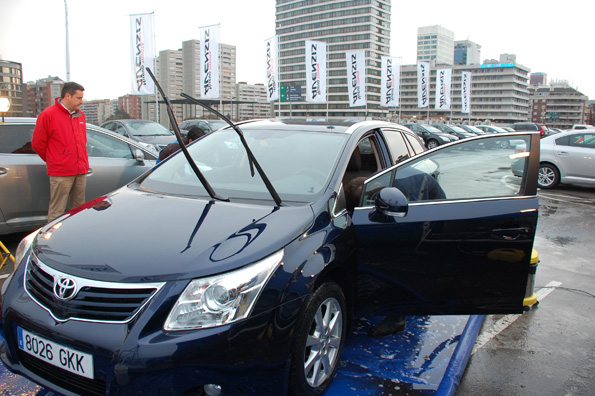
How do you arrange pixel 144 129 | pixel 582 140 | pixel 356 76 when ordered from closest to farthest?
pixel 582 140
pixel 144 129
pixel 356 76

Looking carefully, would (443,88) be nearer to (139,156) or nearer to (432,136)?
(432,136)

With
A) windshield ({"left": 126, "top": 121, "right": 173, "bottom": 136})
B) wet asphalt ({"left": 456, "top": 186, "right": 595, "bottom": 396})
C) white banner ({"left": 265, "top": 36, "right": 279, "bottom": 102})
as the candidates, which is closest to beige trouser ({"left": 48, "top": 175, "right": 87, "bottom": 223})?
wet asphalt ({"left": 456, "top": 186, "right": 595, "bottom": 396})

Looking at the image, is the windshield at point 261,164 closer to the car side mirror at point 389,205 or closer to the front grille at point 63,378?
the car side mirror at point 389,205

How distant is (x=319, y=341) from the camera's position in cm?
235

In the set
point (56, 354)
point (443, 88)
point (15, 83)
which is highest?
point (15, 83)

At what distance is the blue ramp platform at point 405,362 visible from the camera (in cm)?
265

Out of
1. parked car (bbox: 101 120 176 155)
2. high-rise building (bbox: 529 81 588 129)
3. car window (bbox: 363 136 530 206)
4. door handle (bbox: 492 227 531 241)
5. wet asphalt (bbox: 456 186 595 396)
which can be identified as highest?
high-rise building (bbox: 529 81 588 129)

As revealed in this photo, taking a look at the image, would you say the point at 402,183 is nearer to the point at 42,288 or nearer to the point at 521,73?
the point at 42,288

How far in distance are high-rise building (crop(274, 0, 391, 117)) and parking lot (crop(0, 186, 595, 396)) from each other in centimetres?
12340

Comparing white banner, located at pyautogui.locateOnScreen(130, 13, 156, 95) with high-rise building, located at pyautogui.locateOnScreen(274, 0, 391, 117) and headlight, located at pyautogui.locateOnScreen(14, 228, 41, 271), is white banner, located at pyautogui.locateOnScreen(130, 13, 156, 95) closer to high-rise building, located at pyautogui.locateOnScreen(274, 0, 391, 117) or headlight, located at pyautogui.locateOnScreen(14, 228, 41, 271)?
headlight, located at pyautogui.locateOnScreen(14, 228, 41, 271)

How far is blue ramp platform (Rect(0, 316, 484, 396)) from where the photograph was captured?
2652mm

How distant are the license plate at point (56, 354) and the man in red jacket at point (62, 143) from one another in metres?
3.31

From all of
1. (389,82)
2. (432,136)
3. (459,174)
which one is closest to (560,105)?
(389,82)

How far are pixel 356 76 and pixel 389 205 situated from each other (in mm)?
35043
